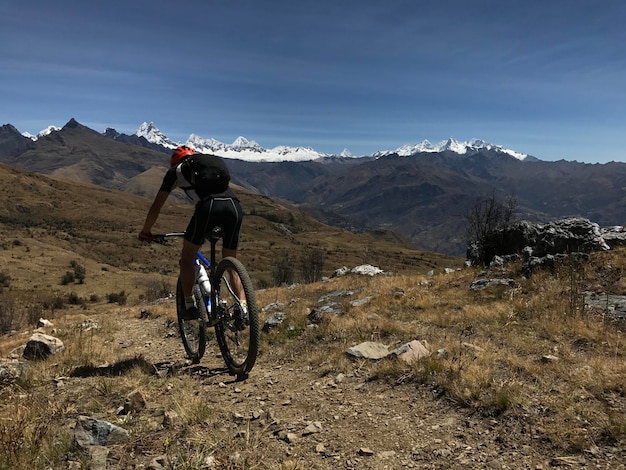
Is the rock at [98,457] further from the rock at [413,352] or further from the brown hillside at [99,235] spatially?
the brown hillside at [99,235]

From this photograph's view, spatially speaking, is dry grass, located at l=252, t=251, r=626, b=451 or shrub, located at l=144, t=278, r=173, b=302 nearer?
dry grass, located at l=252, t=251, r=626, b=451

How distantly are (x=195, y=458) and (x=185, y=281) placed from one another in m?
3.86

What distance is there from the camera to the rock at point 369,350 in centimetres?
672

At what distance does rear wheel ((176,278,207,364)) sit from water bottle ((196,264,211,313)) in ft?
0.48

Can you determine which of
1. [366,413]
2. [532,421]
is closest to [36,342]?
[366,413]

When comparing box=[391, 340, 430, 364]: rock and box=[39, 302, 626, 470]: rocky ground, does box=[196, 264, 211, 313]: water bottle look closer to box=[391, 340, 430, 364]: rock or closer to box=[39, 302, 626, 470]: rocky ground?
box=[39, 302, 626, 470]: rocky ground

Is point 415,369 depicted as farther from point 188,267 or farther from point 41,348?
point 41,348

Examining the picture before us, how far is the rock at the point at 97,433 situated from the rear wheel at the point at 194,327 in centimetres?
273

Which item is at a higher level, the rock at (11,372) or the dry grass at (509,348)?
the dry grass at (509,348)

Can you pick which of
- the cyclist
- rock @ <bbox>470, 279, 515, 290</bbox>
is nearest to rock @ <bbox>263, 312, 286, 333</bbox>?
the cyclist

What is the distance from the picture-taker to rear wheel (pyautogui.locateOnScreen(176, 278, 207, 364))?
7050 mm

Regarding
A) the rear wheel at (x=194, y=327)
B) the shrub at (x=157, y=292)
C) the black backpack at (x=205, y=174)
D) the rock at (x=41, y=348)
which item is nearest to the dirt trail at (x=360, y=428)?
the rear wheel at (x=194, y=327)

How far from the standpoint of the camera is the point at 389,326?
8289 millimetres

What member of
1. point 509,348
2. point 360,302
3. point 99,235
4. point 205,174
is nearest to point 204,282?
point 205,174
